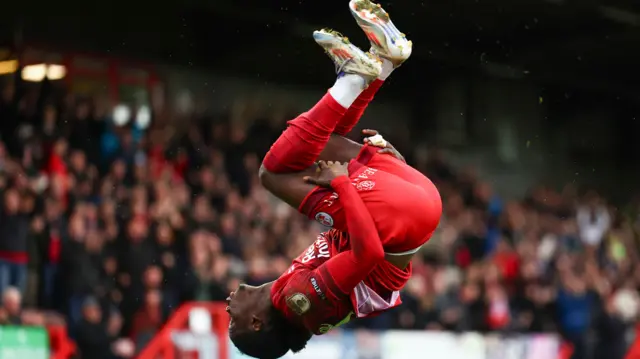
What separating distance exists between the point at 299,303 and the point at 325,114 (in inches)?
38.8

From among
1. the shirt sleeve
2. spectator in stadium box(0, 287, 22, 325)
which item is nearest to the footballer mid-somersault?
the shirt sleeve

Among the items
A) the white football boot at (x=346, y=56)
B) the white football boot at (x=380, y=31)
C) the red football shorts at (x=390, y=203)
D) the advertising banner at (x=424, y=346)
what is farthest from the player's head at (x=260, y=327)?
the advertising banner at (x=424, y=346)

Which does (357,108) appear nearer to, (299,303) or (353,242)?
(353,242)

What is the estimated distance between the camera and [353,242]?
5301 mm

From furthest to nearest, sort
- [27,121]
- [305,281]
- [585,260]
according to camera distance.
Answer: [585,260] → [27,121] → [305,281]

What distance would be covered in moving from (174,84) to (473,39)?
17.4ft

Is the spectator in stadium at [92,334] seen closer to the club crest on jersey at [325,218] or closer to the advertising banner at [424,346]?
the advertising banner at [424,346]

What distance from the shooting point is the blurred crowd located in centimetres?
1034

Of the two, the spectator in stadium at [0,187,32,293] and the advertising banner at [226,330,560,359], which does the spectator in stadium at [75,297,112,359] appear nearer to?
the spectator in stadium at [0,187,32,293]

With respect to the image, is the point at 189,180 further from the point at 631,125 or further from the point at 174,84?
the point at 631,125

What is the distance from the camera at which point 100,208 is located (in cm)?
1093

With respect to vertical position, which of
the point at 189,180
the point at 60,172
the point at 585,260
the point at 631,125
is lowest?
the point at 631,125

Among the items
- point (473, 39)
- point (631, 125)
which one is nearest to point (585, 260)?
point (473, 39)

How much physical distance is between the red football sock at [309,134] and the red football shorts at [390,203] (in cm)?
22
